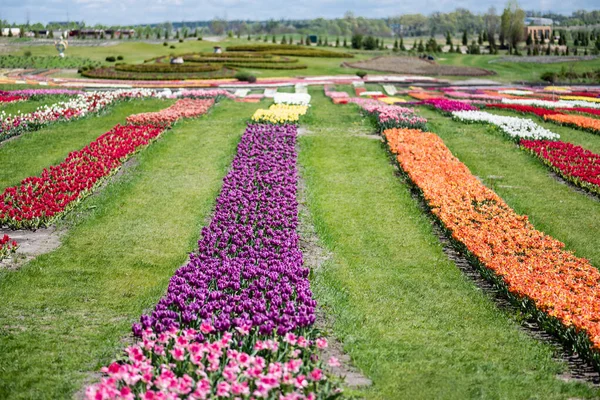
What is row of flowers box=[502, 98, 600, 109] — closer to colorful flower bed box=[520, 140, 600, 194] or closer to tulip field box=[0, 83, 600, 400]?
tulip field box=[0, 83, 600, 400]

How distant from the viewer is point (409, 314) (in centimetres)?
1030

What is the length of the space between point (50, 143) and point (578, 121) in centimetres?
2107

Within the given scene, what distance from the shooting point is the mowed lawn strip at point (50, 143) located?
18.7 meters

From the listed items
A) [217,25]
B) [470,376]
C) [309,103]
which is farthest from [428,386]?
[217,25]

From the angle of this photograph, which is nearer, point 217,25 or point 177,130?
point 177,130

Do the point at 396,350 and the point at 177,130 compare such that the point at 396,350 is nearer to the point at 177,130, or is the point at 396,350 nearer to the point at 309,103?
the point at 177,130

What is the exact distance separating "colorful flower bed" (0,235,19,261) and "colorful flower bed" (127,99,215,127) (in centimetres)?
1282

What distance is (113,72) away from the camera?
48.8 metres

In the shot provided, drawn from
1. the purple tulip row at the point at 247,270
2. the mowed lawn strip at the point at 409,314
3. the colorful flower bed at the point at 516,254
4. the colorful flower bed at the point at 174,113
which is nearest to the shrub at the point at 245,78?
the colorful flower bed at the point at 174,113

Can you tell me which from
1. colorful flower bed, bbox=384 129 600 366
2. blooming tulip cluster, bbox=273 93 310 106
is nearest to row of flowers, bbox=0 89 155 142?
blooming tulip cluster, bbox=273 93 310 106

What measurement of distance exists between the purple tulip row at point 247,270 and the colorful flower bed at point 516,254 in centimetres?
340

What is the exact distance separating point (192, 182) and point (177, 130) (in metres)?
7.51

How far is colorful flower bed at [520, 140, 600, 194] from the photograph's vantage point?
18.5 meters

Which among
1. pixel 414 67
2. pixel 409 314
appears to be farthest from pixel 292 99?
pixel 414 67
